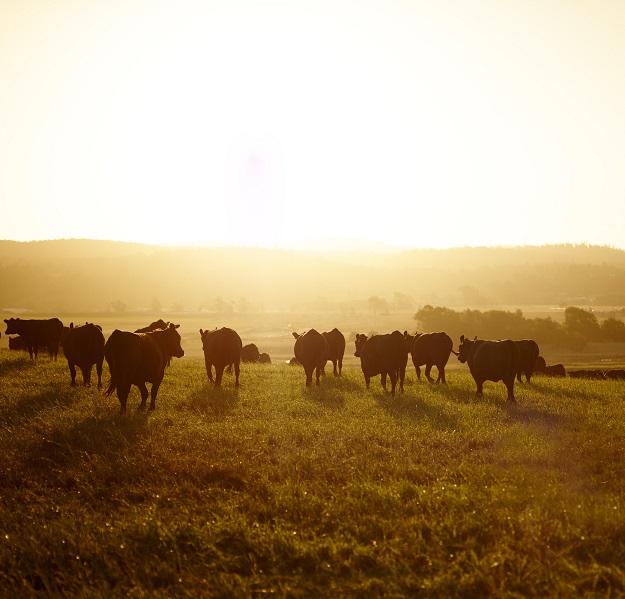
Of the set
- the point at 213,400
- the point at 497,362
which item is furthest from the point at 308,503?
the point at 497,362

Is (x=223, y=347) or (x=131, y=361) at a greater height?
(x=131, y=361)

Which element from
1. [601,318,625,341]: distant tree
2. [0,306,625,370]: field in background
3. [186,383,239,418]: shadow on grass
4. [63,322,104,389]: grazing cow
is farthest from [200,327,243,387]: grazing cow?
[601,318,625,341]: distant tree

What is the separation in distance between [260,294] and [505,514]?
182337 mm

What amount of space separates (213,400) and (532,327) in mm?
67336

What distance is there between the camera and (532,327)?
7656 centimetres

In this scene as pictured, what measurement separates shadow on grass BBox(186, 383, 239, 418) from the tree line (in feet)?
196

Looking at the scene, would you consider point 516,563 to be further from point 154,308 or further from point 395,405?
point 154,308

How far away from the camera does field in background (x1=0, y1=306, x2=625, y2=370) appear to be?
6775 centimetres

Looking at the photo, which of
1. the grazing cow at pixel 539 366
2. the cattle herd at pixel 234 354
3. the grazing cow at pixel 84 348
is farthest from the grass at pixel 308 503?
the grazing cow at pixel 539 366

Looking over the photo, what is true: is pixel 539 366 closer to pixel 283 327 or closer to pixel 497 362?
pixel 497 362

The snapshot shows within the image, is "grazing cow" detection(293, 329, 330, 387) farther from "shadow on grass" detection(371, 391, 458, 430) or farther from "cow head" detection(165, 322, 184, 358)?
"cow head" detection(165, 322, 184, 358)

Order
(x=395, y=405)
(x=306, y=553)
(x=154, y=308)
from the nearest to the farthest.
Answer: (x=306, y=553) → (x=395, y=405) → (x=154, y=308)

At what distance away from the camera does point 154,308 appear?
14512 cm

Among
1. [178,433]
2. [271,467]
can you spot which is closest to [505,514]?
[271,467]
